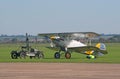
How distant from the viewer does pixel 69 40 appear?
53.4 meters

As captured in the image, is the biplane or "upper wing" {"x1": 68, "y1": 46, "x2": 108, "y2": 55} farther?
the biplane

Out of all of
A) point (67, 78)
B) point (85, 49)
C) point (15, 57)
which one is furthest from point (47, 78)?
point (85, 49)

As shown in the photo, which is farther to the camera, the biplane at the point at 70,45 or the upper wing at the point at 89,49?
the biplane at the point at 70,45

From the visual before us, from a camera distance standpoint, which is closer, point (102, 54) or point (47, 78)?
point (47, 78)

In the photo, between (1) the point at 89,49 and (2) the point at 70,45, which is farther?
(2) the point at 70,45

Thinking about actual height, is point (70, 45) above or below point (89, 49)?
above

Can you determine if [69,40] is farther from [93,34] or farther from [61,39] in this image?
[93,34]

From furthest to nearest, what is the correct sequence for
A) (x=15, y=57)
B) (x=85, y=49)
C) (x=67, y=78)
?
(x=85, y=49) → (x=15, y=57) → (x=67, y=78)

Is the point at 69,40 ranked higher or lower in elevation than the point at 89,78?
higher

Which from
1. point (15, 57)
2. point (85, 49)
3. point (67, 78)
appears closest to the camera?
point (67, 78)

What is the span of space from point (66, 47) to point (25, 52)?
19.3 ft

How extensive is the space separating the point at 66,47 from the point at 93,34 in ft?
14.2

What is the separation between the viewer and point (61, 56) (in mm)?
53625

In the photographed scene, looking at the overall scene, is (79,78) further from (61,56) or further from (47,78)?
(61,56)
